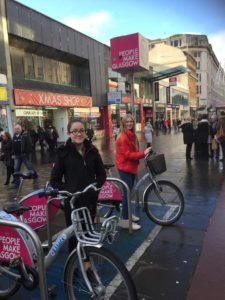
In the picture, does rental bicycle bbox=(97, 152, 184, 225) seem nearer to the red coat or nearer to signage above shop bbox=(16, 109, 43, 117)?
the red coat

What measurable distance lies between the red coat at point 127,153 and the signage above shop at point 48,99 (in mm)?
14898

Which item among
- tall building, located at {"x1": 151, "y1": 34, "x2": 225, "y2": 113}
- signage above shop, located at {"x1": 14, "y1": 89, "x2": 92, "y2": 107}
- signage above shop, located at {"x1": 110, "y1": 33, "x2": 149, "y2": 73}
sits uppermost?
tall building, located at {"x1": 151, "y1": 34, "x2": 225, "y2": 113}

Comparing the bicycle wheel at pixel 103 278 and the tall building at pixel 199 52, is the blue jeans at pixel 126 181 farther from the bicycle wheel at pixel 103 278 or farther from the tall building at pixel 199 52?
the tall building at pixel 199 52

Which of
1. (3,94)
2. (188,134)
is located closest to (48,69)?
(3,94)

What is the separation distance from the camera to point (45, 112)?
2330 centimetres

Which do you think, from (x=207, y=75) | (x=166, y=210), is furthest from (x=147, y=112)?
(x=207, y=75)

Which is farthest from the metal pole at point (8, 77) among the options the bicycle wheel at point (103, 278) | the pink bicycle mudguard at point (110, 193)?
the bicycle wheel at point (103, 278)

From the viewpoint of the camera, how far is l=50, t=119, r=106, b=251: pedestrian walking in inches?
127

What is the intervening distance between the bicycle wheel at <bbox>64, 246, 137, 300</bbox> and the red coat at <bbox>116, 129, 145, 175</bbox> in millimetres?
2258

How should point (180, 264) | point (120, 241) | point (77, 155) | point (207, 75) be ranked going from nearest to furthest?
point (77, 155), point (180, 264), point (120, 241), point (207, 75)

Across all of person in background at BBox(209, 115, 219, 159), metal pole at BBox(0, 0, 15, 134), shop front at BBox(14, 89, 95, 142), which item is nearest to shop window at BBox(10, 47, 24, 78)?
metal pole at BBox(0, 0, 15, 134)

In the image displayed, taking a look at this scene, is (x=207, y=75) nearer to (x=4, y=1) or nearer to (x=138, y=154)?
(x=4, y=1)

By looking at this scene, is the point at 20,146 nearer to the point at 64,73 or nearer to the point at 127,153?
the point at 127,153

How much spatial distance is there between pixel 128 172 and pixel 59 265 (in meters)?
1.81
